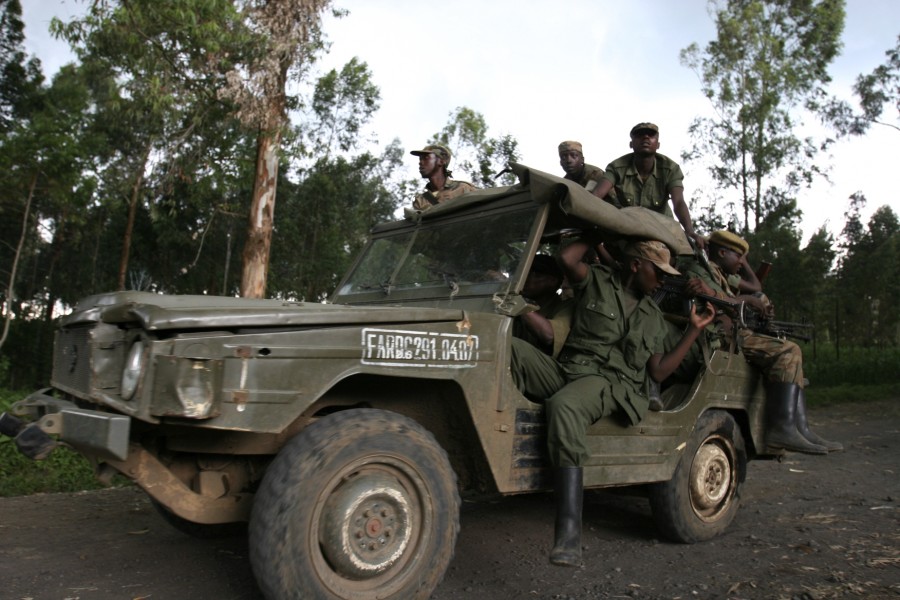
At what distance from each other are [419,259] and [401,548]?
198 cm

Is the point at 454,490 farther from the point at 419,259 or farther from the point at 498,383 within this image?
the point at 419,259

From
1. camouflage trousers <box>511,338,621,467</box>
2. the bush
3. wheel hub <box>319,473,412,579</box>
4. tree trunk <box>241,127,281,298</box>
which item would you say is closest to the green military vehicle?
wheel hub <box>319,473,412,579</box>

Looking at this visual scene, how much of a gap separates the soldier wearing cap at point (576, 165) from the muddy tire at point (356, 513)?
116 inches

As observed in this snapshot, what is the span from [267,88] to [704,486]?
7.20m

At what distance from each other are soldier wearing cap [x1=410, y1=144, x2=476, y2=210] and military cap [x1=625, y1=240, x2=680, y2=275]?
1649 mm

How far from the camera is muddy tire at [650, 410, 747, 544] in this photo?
14.3 ft

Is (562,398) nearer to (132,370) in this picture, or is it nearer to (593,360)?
(593,360)

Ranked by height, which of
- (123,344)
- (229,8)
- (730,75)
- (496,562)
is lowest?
(496,562)

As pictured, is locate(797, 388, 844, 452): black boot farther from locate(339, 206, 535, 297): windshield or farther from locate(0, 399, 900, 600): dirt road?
locate(339, 206, 535, 297): windshield

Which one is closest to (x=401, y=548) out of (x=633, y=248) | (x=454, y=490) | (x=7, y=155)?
(x=454, y=490)

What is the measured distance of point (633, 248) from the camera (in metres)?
4.21

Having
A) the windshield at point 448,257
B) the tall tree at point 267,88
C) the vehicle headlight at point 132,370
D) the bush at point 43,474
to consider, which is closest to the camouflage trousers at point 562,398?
the windshield at point 448,257

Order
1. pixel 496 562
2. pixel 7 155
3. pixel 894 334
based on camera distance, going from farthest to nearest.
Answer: pixel 894 334
pixel 7 155
pixel 496 562

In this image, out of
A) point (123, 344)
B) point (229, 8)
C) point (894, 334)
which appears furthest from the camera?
point (894, 334)
